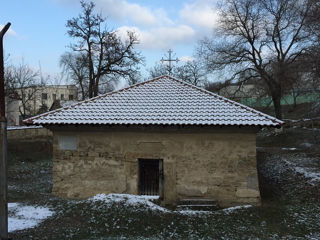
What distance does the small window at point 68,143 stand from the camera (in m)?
9.74

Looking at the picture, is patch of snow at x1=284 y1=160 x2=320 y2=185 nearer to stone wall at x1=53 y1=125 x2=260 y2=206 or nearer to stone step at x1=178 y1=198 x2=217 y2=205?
stone wall at x1=53 y1=125 x2=260 y2=206

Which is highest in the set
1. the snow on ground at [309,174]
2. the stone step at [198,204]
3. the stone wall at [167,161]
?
the stone wall at [167,161]

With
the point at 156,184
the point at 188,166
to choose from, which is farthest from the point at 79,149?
the point at 188,166

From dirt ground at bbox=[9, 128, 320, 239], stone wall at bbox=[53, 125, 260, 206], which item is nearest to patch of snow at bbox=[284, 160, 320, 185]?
dirt ground at bbox=[9, 128, 320, 239]

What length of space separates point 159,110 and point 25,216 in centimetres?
481

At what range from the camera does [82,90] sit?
35.8 meters

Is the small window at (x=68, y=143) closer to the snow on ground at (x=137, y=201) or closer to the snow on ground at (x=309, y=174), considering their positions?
the snow on ground at (x=137, y=201)

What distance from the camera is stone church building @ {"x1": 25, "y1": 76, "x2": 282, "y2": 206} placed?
29.7 feet

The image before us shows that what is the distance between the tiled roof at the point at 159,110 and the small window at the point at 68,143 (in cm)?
71

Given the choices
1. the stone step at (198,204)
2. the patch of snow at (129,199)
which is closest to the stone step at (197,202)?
the stone step at (198,204)

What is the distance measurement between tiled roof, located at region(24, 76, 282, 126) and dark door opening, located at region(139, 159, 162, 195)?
1581mm

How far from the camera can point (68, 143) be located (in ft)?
32.1

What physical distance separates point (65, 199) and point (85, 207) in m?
1.44

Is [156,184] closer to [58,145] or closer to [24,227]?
[58,145]
